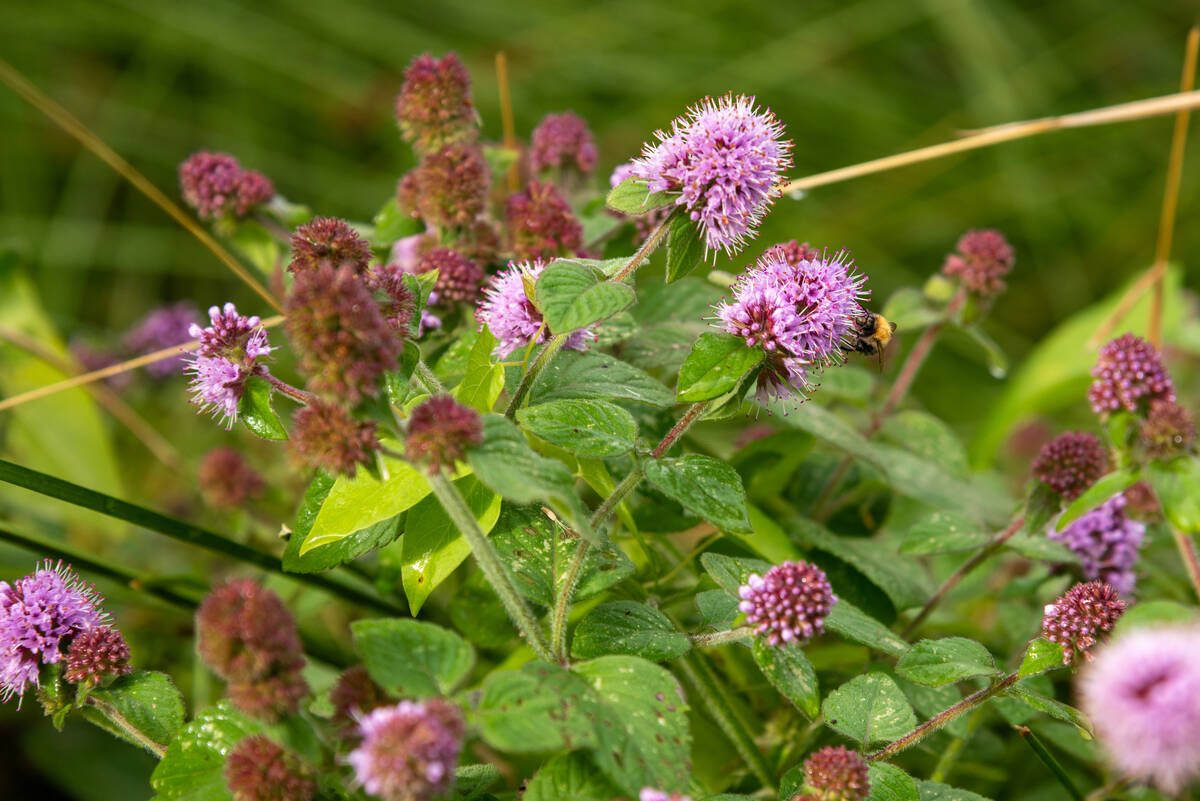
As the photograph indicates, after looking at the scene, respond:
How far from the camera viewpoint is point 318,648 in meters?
1.45

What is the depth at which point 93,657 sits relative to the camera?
962mm

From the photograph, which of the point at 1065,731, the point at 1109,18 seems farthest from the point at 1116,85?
the point at 1065,731

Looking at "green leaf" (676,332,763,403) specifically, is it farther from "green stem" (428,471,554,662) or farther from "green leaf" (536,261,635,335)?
"green stem" (428,471,554,662)

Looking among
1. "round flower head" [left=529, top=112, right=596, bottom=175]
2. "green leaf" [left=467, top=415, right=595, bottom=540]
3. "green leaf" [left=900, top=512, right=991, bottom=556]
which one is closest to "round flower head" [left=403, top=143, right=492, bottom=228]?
"round flower head" [left=529, top=112, right=596, bottom=175]

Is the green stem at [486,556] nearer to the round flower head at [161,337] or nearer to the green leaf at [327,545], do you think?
the green leaf at [327,545]

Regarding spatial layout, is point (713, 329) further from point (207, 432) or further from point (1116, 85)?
point (1116, 85)

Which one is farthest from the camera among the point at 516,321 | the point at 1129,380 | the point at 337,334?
the point at 1129,380

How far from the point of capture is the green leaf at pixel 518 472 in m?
0.78

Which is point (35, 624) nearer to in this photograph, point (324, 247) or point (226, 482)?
point (324, 247)

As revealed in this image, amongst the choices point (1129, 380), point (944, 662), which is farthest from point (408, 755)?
point (1129, 380)

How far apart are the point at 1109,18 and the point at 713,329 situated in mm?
3578

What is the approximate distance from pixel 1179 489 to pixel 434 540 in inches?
35.8

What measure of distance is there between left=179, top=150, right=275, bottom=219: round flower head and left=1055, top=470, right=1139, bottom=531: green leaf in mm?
1208

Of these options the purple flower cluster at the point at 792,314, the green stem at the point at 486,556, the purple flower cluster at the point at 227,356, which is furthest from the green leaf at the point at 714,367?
the purple flower cluster at the point at 227,356
